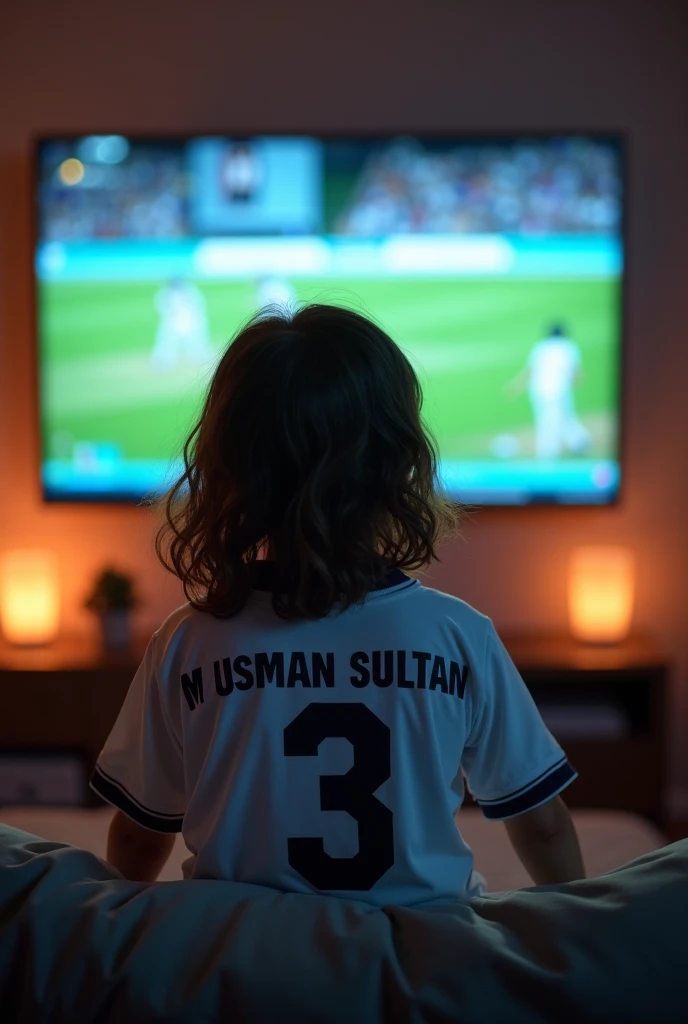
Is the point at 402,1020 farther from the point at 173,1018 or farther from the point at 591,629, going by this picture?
the point at 591,629

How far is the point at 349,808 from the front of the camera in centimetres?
97

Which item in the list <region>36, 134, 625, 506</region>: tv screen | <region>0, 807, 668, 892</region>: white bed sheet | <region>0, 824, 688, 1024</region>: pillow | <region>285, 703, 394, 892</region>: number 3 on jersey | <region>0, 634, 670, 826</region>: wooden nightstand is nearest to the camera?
<region>0, 824, 688, 1024</region>: pillow

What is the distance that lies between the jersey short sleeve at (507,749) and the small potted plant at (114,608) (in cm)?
193

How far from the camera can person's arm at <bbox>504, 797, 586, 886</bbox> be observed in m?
1.15

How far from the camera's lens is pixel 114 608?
9.55 ft

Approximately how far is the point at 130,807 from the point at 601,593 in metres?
2.05

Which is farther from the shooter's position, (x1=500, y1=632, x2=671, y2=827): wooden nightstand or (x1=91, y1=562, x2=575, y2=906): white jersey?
(x1=500, y1=632, x2=671, y2=827): wooden nightstand

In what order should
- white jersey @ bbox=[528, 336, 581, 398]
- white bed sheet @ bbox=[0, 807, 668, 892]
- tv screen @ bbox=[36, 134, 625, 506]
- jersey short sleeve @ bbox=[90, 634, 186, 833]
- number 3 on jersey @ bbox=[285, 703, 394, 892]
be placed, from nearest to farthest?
number 3 on jersey @ bbox=[285, 703, 394, 892] < jersey short sleeve @ bbox=[90, 634, 186, 833] < white bed sheet @ bbox=[0, 807, 668, 892] < tv screen @ bbox=[36, 134, 625, 506] < white jersey @ bbox=[528, 336, 581, 398]

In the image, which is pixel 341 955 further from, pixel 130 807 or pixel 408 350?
pixel 408 350

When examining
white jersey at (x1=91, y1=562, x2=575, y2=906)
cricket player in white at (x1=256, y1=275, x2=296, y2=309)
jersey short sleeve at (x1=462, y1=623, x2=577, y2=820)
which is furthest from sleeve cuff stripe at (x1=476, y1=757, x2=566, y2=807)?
cricket player in white at (x1=256, y1=275, x2=296, y2=309)

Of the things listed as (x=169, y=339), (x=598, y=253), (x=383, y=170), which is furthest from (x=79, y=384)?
(x=598, y=253)

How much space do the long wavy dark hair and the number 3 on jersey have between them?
10cm

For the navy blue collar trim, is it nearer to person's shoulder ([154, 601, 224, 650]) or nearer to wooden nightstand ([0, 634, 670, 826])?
person's shoulder ([154, 601, 224, 650])

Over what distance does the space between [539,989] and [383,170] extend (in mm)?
2536
